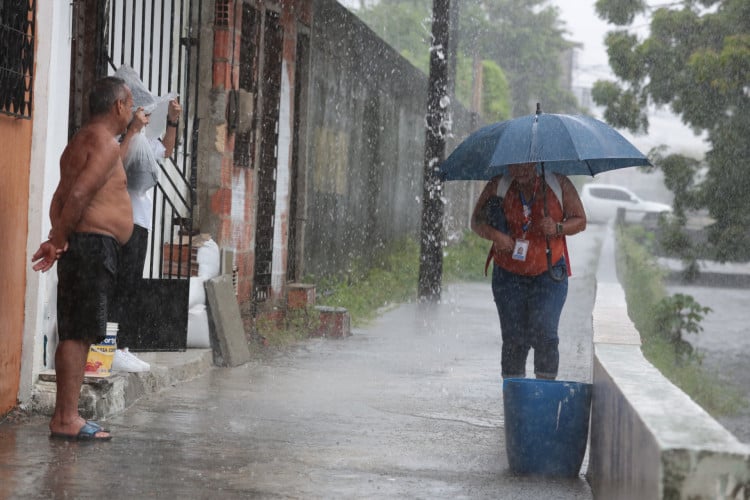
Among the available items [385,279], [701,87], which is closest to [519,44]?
[701,87]

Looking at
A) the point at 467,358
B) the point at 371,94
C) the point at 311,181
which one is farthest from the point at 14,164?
the point at 371,94

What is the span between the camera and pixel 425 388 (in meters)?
8.29

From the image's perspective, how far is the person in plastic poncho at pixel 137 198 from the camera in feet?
20.6

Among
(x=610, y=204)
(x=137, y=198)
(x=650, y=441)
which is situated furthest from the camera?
(x=610, y=204)

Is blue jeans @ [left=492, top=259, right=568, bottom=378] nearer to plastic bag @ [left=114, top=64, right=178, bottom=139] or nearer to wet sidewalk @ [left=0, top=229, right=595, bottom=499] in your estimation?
wet sidewalk @ [left=0, top=229, right=595, bottom=499]

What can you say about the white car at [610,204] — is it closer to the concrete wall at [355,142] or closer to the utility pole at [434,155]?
the concrete wall at [355,142]

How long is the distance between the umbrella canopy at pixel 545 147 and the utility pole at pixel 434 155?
283 inches

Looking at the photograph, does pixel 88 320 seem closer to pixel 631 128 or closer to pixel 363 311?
pixel 363 311

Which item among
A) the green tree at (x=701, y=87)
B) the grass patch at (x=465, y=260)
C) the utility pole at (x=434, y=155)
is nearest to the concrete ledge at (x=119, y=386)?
the utility pole at (x=434, y=155)

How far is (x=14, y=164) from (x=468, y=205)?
79.8 feet

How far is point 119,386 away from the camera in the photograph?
656cm

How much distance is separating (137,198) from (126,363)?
971 mm

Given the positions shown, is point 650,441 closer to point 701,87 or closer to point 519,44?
point 701,87

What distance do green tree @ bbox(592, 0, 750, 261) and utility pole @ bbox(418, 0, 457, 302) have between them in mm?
4045
